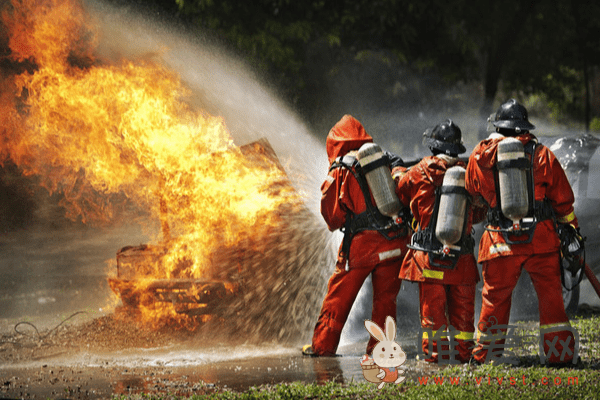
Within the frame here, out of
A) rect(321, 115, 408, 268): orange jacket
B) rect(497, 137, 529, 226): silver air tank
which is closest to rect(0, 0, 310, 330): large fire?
rect(321, 115, 408, 268): orange jacket

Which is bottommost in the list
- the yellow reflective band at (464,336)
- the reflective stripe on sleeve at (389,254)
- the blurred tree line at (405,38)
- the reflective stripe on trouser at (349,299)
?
the yellow reflective band at (464,336)

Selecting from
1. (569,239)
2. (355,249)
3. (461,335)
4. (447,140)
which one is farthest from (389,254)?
(569,239)

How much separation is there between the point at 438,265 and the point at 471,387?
3.90ft

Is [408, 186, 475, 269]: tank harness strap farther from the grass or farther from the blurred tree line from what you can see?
the blurred tree line

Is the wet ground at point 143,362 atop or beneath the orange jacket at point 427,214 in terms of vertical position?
beneath

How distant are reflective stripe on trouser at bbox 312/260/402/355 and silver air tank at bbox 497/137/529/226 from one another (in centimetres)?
120

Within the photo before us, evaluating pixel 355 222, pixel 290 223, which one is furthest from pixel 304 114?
pixel 355 222

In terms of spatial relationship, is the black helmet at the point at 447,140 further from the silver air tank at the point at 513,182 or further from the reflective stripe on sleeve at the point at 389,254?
the reflective stripe on sleeve at the point at 389,254

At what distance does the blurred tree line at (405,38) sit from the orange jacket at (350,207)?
6347 millimetres

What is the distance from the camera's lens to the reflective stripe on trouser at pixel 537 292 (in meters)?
5.28

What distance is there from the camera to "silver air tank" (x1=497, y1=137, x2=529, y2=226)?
17.2 ft

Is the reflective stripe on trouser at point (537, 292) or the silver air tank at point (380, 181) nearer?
the reflective stripe on trouser at point (537, 292)

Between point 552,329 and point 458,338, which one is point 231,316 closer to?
point 458,338

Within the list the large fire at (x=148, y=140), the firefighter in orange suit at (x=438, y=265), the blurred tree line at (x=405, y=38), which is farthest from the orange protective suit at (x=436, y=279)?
the blurred tree line at (x=405, y=38)
